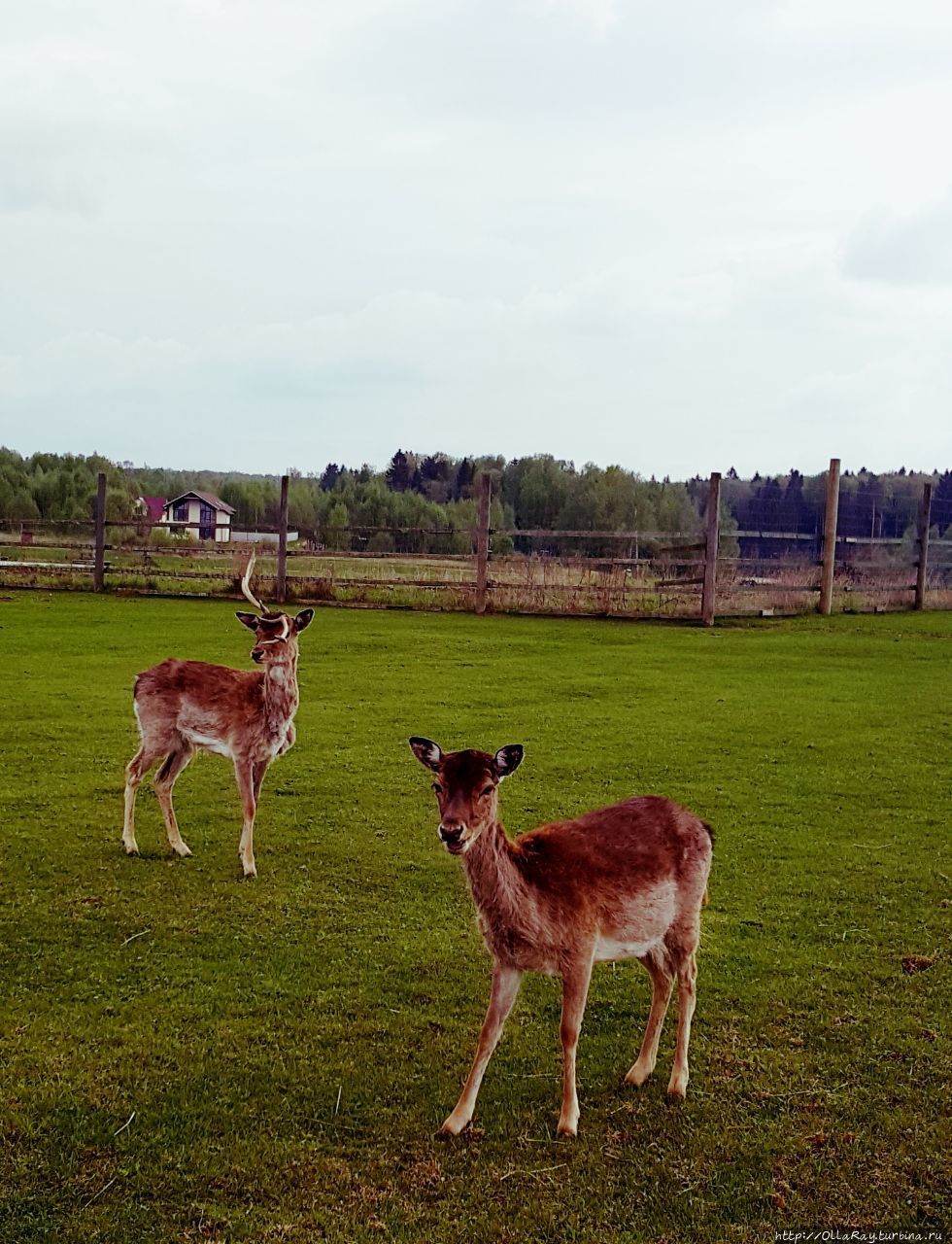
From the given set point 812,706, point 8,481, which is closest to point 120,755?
point 812,706

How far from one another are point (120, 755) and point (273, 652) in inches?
125

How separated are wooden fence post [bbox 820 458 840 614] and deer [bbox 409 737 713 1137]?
65.5 ft

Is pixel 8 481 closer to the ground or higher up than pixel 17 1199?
higher up

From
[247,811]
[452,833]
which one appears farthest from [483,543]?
[452,833]

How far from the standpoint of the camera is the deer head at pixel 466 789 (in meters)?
3.95

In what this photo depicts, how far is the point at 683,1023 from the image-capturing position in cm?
447

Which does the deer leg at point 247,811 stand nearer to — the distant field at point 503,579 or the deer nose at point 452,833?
the deer nose at point 452,833

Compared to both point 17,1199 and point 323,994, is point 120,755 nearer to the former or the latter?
point 323,994

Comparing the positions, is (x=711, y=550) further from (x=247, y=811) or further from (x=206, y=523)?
(x=247, y=811)

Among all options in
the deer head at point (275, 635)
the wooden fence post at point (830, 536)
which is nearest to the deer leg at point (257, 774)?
the deer head at point (275, 635)

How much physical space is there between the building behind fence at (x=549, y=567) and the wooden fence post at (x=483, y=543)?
0.08ft

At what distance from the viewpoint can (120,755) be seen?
31.6 feet

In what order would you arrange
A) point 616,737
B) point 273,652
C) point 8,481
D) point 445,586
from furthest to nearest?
1. point 8,481
2. point 445,586
3. point 616,737
4. point 273,652

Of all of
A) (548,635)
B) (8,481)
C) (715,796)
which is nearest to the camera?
(715,796)
